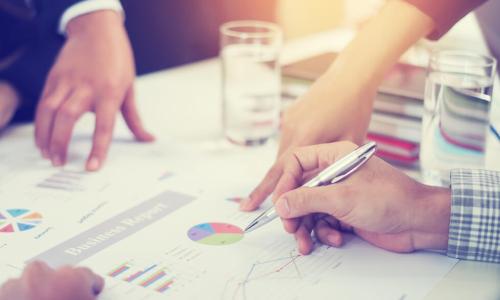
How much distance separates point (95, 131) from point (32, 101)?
0.24 meters

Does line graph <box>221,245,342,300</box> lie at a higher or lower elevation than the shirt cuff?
lower

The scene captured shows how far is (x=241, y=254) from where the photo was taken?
0.70 metres

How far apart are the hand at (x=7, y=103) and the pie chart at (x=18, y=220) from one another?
0.32 meters

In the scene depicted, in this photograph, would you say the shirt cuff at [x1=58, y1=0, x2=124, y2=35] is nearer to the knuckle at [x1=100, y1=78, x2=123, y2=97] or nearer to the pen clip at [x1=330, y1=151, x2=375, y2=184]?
the knuckle at [x1=100, y1=78, x2=123, y2=97]

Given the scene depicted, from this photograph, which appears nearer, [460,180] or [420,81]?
[460,180]

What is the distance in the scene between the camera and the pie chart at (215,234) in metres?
0.73

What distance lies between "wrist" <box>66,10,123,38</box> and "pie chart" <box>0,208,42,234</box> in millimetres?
390

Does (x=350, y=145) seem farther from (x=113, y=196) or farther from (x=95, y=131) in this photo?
(x=95, y=131)

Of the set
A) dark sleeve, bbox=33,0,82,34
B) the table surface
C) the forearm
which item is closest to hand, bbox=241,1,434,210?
the forearm

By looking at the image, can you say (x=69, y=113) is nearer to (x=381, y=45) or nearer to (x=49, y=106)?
(x=49, y=106)

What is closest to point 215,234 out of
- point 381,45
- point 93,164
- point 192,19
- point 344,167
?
point 344,167

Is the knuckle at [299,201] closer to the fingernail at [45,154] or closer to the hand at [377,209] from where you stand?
the hand at [377,209]

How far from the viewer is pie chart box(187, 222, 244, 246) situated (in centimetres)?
73

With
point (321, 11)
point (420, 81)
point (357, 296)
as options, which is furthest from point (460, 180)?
point (321, 11)
